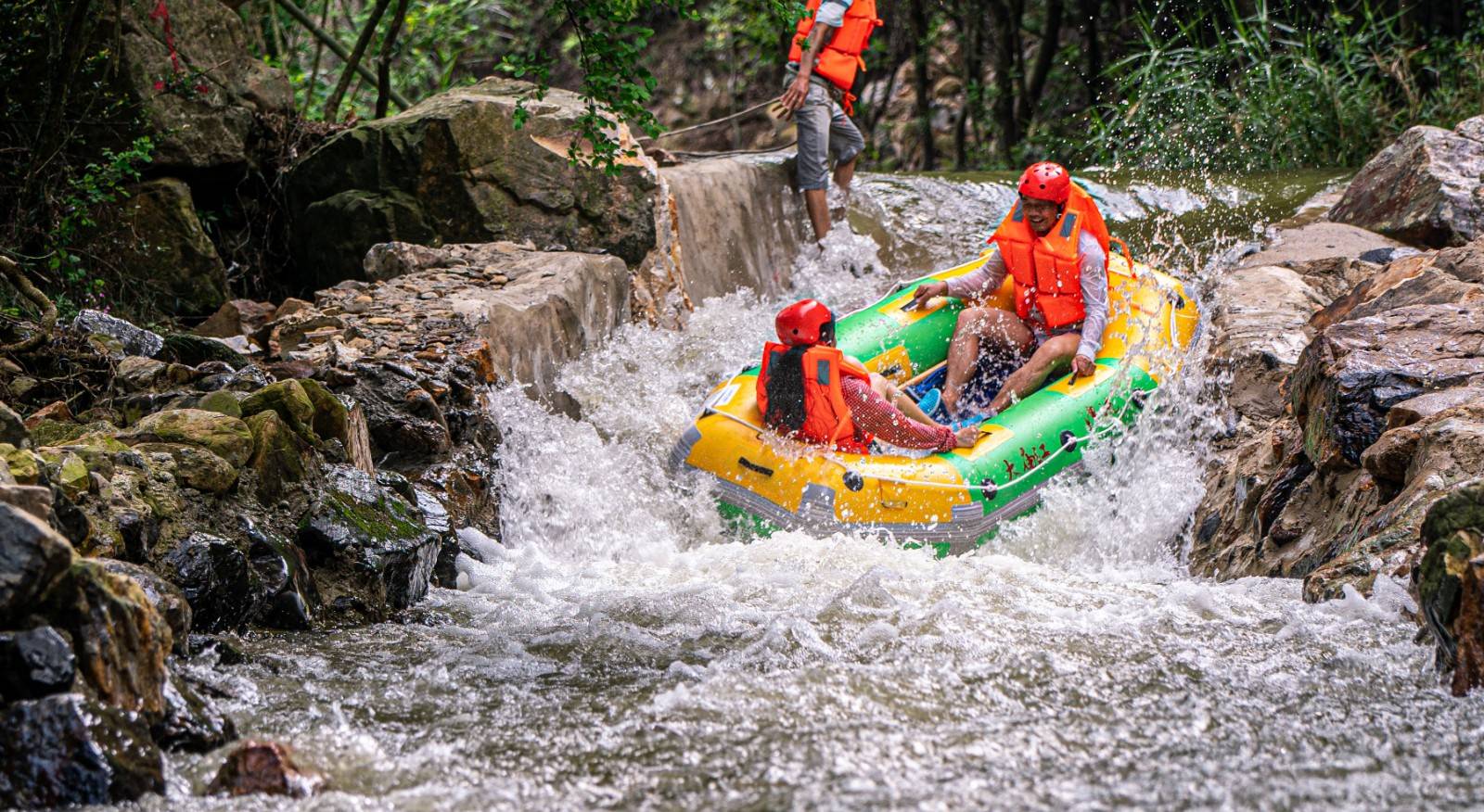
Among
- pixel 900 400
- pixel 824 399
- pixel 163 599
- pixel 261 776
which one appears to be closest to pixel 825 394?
pixel 824 399

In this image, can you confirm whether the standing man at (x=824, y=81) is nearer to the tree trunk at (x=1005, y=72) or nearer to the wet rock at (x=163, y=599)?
the tree trunk at (x=1005, y=72)

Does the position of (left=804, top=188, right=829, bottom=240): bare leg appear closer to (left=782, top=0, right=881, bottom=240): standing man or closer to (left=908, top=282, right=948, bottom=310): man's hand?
(left=782, top=0, right=881, bottom=240): standing man

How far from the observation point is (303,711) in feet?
9.96

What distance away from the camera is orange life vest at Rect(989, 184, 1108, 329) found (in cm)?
605

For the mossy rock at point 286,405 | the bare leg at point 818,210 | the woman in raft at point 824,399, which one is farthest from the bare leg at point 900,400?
the bare leg at point 818,210

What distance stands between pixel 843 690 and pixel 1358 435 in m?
2.25

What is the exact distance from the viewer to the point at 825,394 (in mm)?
5402

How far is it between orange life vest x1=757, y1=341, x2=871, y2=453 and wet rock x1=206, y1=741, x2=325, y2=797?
306cm

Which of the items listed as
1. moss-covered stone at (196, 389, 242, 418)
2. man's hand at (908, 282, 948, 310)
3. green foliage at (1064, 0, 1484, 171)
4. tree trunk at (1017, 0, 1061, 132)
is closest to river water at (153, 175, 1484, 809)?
moss-covered stone at (196, 389, 242, 418)

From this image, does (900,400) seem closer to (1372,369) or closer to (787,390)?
(787,390)

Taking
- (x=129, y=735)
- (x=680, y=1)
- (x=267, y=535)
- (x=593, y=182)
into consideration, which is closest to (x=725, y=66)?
(x=593, y=182)

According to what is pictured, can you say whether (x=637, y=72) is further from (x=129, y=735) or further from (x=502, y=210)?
(x=129, y=735)

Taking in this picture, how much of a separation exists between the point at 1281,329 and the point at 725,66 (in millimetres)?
10986

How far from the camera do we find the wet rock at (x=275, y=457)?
391cm
